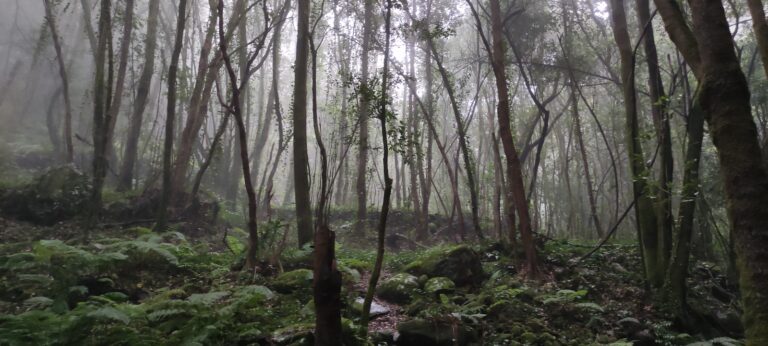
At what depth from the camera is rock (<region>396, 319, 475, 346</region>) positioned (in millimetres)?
4559

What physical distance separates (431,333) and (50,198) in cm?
948

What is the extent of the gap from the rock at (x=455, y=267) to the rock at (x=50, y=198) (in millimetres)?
7572

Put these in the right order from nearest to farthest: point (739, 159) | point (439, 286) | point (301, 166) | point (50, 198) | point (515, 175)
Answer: point (739, 159)
point (439, 286)
point (515, 175)
point (301, 166)
point (50, 198)

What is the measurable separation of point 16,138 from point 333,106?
17611 millimetres

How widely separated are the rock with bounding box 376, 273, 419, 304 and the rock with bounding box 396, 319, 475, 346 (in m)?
1.37

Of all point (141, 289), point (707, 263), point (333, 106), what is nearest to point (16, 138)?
point (333, 106)

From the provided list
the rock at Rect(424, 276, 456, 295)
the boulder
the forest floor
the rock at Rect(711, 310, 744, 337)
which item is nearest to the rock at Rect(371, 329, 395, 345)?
the forest floor

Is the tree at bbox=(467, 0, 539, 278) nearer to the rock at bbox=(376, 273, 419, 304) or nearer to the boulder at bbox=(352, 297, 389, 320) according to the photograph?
the rock at bbox=(376, 273, 419, 304)

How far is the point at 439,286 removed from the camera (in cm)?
614

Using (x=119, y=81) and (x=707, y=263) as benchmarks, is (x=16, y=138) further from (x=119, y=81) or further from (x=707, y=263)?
(x=707, y=263)

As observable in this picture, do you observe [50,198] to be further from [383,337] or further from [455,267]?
[383,337]

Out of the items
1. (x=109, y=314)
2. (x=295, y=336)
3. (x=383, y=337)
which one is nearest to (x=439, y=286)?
(x=383, y=337)

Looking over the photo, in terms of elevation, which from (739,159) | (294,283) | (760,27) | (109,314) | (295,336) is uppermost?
(760,27)

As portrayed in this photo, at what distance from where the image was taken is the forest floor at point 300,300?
3920 mm
